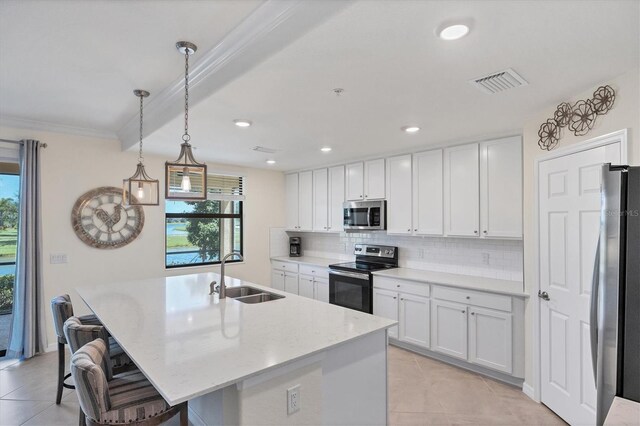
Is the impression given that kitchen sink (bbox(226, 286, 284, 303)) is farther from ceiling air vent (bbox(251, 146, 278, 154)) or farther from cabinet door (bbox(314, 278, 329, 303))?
cabinet door (bbox(314, 278, 329, 303))

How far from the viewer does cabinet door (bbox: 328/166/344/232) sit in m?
5.12

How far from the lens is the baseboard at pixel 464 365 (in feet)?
10.4

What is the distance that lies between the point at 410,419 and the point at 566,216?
1917mm

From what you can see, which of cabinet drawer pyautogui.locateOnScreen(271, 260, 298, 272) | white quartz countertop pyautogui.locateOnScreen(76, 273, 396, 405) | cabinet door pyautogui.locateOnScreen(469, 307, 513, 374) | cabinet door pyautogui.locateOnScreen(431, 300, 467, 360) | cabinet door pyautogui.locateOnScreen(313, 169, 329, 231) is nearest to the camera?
white quartz countertop pyautogui.locateOnScreen(76, 273, 396, 405)

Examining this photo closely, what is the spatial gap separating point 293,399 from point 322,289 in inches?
133

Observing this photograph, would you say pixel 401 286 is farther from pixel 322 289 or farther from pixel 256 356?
pixel 256 356

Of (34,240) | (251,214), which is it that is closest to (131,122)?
(34,240)

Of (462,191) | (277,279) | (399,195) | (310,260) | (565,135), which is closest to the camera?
(565,135)

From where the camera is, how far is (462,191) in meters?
3.75

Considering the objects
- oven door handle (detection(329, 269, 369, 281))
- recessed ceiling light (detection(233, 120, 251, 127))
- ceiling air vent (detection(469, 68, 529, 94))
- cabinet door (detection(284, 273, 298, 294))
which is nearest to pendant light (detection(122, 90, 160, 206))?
recessed ceiling light (detection(233, 120, 251, 127))

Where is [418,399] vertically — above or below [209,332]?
below

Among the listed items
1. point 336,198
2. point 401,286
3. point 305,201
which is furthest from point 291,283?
point 401,286

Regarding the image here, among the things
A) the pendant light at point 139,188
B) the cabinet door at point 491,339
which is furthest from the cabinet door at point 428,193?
the pendant light at point 139,188

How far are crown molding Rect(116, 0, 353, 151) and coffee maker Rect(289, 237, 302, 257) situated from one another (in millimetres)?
3651
